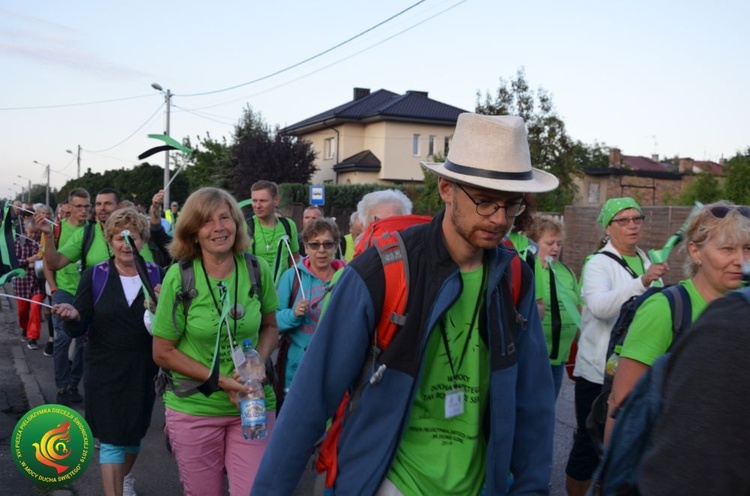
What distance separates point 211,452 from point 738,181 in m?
16.9

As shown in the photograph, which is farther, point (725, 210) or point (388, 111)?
point (388, 111)

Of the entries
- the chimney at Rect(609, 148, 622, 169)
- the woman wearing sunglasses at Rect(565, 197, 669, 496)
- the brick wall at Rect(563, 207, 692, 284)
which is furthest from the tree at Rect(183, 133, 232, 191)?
the woman wearing sunglasses at Rect(565, 197, 669, 496)

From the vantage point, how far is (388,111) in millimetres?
47312

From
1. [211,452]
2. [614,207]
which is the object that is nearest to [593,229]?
[614,207]

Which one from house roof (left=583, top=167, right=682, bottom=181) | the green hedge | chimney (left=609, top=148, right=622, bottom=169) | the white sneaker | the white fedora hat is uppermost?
chimney (left=609, top=148, right=622, bottom=169)

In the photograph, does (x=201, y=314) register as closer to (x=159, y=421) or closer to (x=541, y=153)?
(x=159, y=421)

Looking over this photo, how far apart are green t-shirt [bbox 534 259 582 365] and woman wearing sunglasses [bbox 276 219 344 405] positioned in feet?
4.84

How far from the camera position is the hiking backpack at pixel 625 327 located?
2.96 meters

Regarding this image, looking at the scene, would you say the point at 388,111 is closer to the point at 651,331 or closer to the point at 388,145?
the point at 388,145

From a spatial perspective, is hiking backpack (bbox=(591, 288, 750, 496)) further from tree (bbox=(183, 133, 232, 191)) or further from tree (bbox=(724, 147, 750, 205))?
tree (bbox=(183, 133, 232, 191))

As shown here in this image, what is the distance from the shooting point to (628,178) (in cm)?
3634

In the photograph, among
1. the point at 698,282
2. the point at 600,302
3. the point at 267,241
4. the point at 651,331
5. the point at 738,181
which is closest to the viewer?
the point at 651,331

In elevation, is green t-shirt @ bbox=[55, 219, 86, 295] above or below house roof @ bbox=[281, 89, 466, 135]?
below

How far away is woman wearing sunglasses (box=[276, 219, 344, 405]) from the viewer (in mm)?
5391
